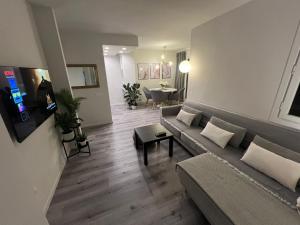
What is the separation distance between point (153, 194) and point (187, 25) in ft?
12.0

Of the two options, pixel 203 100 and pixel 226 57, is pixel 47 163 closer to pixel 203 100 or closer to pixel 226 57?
pixel 203 100

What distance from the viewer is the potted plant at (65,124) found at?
2.21m

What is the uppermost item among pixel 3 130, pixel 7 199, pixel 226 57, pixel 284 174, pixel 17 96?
pixel 226 57

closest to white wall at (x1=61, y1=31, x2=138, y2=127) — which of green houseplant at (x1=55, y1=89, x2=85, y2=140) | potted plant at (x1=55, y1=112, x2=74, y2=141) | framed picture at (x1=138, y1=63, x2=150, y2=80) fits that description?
green houseplant at (x1=55, y1=89, x2=85, y2=140)

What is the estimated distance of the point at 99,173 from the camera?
7.11ft

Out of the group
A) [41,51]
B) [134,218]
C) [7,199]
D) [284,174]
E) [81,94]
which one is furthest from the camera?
[81,94]

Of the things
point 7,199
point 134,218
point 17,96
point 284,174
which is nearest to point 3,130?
point 7,199

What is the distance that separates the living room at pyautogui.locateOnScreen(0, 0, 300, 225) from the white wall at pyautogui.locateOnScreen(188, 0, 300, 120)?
1 cm

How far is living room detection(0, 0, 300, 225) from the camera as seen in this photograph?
3.91ft

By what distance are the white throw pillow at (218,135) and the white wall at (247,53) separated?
0.58 metres

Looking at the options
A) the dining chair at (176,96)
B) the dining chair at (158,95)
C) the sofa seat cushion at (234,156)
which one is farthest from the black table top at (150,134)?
the dining chair at (176,96)

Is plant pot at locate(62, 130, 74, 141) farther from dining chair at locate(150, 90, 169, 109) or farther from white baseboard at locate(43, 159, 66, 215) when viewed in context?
dining chair at locate(150, 90, 169, 109)

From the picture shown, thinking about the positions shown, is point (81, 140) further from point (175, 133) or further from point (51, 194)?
point (175, 133)

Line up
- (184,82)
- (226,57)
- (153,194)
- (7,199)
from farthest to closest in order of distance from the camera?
1. (184,82)
2. (226,57)
3. (153,194)
4. (7,199)
